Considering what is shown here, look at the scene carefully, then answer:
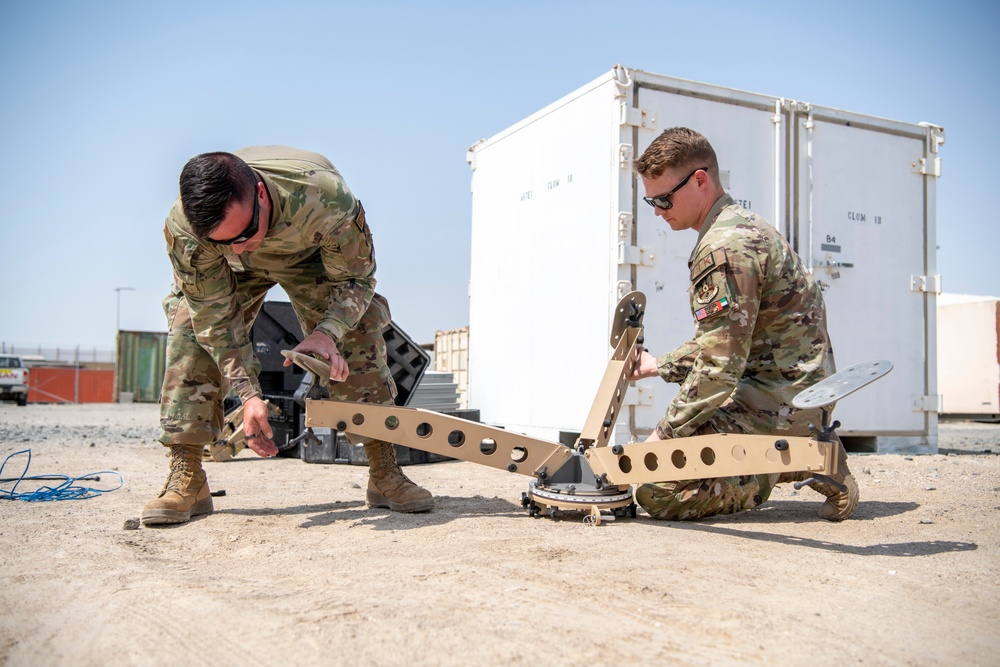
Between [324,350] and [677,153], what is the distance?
1.78 m

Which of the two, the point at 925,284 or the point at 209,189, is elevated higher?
the point at 925,284

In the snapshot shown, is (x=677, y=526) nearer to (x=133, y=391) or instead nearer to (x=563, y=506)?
(x=563, y=506)

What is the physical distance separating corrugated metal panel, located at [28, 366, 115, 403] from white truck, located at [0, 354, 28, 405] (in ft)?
14.8

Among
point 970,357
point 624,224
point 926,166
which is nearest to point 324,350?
point 624,224

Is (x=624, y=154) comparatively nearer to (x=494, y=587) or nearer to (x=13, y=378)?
(x=494, y=587)

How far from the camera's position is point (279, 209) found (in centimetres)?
322

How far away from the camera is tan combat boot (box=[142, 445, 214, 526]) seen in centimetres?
338

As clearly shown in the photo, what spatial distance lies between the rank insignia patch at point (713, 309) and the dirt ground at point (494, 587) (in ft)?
2.95

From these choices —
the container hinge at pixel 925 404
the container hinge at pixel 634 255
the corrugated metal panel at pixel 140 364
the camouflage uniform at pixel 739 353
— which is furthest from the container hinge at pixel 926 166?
the corrugated metal panel at pixel 140 364

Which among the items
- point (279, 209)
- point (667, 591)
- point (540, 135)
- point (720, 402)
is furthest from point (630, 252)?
point (667, 591)

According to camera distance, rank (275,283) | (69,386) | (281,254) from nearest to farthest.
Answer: (281,254)
(275,283)
(69,386)

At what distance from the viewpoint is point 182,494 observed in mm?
3520

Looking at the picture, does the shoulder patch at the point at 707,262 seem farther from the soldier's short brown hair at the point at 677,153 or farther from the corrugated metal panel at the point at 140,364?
the corrugated metal panel at the point at 140,364

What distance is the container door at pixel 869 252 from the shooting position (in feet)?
23.0
